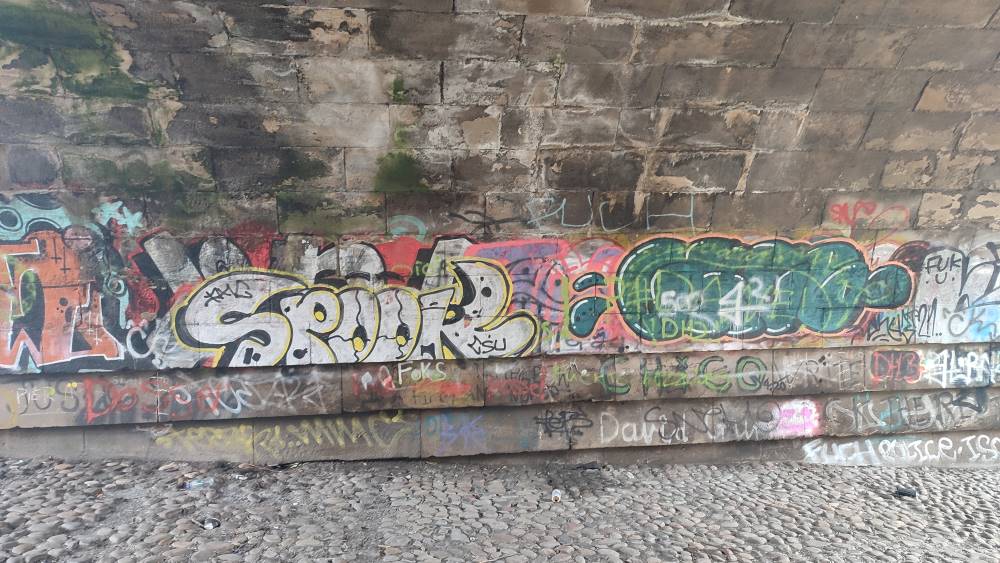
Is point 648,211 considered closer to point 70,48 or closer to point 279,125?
point 279,125

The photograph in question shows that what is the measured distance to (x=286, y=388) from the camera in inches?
232

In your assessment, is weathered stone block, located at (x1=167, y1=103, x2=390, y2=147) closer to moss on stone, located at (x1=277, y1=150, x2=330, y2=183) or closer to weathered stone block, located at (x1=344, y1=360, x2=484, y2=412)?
moss on stone, located at (x1=277, y1=150, x2=330, y2=183)

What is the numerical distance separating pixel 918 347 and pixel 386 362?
7.17 m

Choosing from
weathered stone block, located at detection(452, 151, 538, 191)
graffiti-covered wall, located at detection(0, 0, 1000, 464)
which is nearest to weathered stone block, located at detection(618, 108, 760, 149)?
graffiti-covered wall, located at detection(0, 0, 1000, 464)

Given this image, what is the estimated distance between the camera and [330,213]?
18.9ft

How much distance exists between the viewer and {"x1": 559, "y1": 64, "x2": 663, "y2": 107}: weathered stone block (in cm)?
524

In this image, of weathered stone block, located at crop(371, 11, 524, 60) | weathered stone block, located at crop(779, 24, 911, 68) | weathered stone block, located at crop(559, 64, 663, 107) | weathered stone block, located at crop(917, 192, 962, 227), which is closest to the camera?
weathered stone block, located at crop(371, 11, 524, 60)

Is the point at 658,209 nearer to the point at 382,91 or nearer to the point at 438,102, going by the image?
the point at 438,102

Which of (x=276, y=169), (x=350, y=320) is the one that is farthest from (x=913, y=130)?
(x=276, y=169)

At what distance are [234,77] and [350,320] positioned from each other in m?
2.79

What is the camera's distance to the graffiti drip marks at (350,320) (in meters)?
5.77

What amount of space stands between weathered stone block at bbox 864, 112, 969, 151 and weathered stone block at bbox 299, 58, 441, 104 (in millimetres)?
5115

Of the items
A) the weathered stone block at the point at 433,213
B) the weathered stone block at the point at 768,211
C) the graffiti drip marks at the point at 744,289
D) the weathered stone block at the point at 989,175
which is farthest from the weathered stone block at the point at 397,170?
the weathered stone block at the point at 989,175

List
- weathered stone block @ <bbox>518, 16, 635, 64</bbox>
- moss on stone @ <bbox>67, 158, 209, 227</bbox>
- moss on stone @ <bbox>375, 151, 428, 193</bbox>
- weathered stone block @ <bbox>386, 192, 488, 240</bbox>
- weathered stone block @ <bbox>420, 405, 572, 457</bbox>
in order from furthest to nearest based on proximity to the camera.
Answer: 1. weathered stone block @ <bbox>420, 405, 572, 457</bbox>
2. weathered stone block @ <bbox>386, 192, 488, 240</bbox>
3. moss on stone @ <bbox>375, 151, 428, 193</bbox>
4. moss on stone @ <bbox>67, 158, 209, 227</bbox>
5. weathered stone block @ <bbox>518, 16, 635, 64</bbox>
